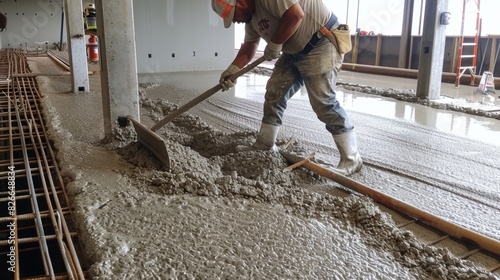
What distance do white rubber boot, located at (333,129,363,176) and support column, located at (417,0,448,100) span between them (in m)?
4.24

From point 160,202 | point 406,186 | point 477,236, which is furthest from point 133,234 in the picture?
point 406,186

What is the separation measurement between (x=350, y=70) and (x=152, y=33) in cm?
587

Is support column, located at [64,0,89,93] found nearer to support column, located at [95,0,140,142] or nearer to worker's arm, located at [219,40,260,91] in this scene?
support column, located at [95,0,140,142]

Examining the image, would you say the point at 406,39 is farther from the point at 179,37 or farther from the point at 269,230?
the point at 269,230

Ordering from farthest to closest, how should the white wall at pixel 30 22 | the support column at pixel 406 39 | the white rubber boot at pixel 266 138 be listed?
the white wall at pixel 30 22 → the support column at pixel 406 39 → the white rubber boot at pixel 266 138

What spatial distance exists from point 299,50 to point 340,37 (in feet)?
0.98

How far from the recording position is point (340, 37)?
301cm

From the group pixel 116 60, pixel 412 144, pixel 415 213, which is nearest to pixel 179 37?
pixel 116 60

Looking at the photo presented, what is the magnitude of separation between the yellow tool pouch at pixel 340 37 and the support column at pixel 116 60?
168cm

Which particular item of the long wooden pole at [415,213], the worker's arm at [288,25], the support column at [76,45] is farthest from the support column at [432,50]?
the support column at [76,45]

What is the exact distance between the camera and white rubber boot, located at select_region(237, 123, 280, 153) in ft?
11.4

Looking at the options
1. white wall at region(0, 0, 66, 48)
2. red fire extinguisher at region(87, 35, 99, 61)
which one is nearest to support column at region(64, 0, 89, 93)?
red fire extinguisher at region(87, 35, 99, 61)

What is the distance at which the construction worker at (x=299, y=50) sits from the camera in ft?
9.27

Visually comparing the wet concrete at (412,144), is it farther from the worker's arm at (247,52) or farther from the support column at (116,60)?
the support column at (116,60)
